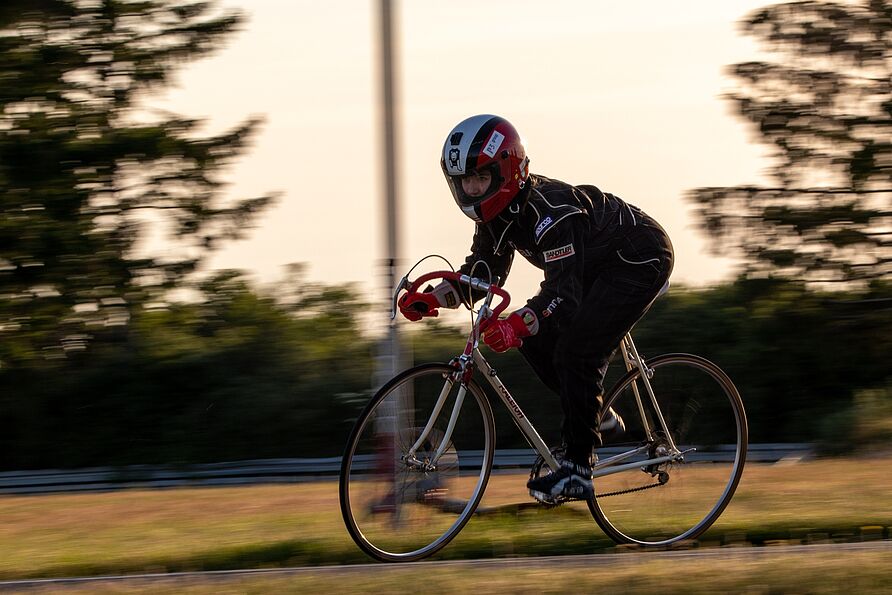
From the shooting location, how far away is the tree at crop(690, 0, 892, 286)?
1259 centimetres

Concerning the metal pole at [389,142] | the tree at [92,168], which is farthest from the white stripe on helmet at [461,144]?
the tree at [92,168]

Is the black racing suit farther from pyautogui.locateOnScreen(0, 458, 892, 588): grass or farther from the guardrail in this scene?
the guardrail

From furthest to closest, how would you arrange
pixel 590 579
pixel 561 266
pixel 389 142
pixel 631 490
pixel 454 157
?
pixel 389 142 → pixel 631 490 → pixel 454 157 → pixel 561 266 → pixel 590 579

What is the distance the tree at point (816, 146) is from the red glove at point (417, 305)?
6626 mm

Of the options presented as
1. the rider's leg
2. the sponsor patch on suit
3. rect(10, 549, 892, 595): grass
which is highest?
the sponsor patch on suit

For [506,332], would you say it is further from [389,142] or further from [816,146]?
[816,146]

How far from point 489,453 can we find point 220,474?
18.3ft

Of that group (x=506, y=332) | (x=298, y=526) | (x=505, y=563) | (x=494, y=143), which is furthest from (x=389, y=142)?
(x=505, y=563)

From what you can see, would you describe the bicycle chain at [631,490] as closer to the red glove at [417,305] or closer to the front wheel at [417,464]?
the front wheel at [417,464]

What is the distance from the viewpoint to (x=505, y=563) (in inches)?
239

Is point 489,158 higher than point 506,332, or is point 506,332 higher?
→ point 489,158

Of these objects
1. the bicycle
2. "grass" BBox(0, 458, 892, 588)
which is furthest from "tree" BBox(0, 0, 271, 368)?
the bicycle

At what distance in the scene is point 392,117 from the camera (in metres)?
6.99

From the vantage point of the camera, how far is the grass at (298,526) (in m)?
6.47
